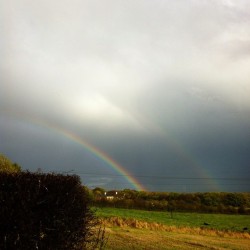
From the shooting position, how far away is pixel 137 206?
99250mm

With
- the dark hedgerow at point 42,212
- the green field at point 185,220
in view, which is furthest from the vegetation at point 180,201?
the dark hedgerow at point 42,212

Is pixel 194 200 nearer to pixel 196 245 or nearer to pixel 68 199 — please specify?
pixel 196 245

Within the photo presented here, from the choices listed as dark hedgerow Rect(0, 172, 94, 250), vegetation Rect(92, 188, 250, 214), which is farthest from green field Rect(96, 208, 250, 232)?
dark hedgerow Rect(0, 172, 94, 250)

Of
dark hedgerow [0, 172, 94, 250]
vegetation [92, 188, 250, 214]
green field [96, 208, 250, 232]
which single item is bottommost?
green field [96, 208, 250, 232]

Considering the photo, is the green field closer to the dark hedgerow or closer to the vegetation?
the vegetation

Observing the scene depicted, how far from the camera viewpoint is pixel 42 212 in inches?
393

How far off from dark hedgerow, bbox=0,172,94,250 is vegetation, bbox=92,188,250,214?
84418 mm

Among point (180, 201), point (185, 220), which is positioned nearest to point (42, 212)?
point (185, 220)

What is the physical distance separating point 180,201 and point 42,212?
10922cm

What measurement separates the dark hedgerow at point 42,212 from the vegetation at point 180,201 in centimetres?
8442

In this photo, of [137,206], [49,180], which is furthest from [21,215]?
[137,206]

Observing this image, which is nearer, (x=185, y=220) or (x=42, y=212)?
(x=42, y=212)

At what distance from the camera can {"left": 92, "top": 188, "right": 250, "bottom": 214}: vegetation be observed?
10000 cm

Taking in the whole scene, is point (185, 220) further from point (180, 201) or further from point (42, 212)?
point (42, 212)
